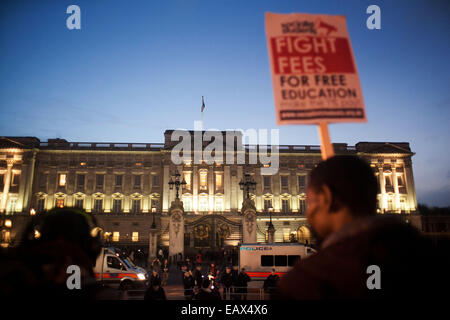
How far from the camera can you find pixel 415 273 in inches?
50.9

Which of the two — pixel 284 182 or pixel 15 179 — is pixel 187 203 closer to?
pixel 284 182

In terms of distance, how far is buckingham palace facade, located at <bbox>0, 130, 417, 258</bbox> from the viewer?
47.8 metres

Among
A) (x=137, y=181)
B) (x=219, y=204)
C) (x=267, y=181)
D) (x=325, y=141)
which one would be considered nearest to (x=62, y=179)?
(x=137, y=181)

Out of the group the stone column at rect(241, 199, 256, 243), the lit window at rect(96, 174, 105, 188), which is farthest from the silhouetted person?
the lit window at rect(96, 174, 105, 188)

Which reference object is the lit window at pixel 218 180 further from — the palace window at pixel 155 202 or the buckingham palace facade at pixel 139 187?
the palace window at pixel 155 202

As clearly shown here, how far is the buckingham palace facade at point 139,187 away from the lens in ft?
157

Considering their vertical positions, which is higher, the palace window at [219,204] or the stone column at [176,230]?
the palace window at [219,204]

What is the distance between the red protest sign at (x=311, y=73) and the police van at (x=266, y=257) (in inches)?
629

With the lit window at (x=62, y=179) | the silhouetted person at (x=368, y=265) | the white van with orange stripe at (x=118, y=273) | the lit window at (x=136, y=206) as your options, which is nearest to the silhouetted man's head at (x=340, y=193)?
the silhouetted person at (x=368, y=265)

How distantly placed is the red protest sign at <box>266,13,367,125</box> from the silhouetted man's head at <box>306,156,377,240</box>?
1042 mm

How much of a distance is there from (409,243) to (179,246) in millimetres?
30437

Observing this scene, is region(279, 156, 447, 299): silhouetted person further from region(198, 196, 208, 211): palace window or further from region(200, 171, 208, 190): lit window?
region(200, 171, 208, 190): lit window
